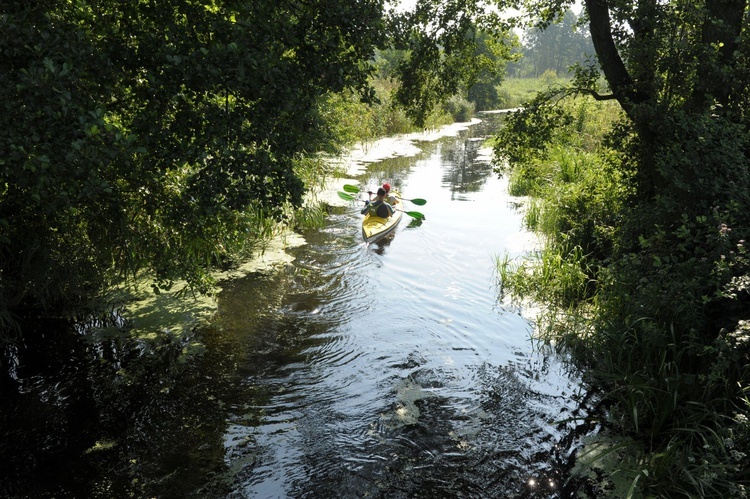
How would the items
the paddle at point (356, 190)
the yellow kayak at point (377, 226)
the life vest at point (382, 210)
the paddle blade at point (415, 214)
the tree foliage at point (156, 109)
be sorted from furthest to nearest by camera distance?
the paddle at point (356, 190) → the paddle blade at point (415, 214) → the life vest at point (382, 210) → the yellow kayak at point (377, 226) → the tree foliage at point (156, 109)

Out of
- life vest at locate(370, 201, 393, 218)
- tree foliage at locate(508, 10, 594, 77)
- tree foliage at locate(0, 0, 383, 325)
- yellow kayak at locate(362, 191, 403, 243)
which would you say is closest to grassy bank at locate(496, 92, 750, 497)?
tree foliage at locate(0, 0, 383, 325)

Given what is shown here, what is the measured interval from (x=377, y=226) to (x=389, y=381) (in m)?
5.05

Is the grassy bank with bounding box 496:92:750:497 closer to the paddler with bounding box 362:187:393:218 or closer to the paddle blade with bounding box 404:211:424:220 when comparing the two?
the paddler with bounding box 362:187:393:218

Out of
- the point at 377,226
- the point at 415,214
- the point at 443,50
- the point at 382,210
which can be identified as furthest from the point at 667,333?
the point at 415,214

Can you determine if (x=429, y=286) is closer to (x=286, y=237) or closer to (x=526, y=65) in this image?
(x=286, y=237)

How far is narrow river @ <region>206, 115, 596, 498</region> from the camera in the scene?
4.07m

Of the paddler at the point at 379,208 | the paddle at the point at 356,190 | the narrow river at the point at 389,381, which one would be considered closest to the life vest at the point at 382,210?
the paddler at the point at 379,208

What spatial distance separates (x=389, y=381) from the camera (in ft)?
17.8

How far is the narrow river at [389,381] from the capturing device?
13.4 feet

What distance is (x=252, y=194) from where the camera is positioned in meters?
3.93

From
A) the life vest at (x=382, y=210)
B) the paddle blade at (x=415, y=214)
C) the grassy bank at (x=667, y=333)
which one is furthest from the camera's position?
the paddle blade at (x=415, y=214)

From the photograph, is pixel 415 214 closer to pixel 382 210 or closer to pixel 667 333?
pixel 382 210

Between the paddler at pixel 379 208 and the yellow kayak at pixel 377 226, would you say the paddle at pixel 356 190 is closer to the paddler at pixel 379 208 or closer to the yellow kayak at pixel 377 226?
the paddler at pixel 379 208

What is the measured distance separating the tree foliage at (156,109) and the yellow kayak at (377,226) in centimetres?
497
